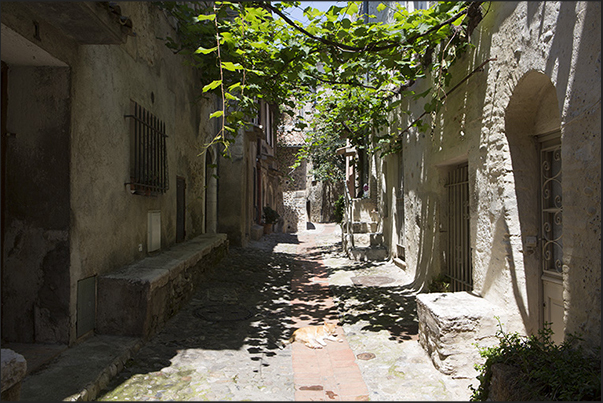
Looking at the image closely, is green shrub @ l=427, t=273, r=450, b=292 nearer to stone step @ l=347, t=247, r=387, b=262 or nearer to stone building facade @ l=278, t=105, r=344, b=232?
stone step @ l=347, t=247, r=387, b=262

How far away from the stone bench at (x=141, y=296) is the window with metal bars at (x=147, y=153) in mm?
958

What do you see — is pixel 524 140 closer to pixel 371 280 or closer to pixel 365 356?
pixel 365 356

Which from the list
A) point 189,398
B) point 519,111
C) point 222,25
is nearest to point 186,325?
point 189,398

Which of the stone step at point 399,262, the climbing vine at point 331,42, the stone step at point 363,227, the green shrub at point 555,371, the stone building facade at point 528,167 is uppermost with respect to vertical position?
the climbing vine at point 331,42

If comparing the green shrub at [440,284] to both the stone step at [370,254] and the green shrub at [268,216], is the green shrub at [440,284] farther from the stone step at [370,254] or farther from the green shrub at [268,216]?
the green shrub at [268,216]

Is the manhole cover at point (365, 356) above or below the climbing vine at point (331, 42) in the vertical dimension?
below

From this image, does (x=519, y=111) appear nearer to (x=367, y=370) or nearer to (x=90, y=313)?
(x=367, y=370)

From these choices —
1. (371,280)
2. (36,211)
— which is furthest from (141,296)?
(371,280)

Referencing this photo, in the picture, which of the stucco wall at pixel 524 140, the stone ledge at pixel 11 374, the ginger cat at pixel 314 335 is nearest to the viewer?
the stone ledge at pixel 11 374

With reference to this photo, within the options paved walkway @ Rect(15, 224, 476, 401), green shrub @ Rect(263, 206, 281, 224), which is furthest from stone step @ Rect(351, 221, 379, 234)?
green shrub @ Rect(263, 206, 281, 224)

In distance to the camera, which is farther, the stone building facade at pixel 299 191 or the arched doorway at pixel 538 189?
the stone building facade at pixel 299 191

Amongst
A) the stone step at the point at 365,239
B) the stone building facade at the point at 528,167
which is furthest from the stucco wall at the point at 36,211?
the stone step at the point at 365,239

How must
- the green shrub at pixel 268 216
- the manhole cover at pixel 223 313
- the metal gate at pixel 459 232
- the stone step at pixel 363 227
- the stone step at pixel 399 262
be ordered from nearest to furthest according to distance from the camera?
the manhole cover at pixel 223 313 < the metal gate at pixel 459 232 < the stone step at pixel 399 262 < the stone step at pixel 363 227 < the green shrub at pixel 268 216

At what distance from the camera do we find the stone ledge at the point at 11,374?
2.12 meters
